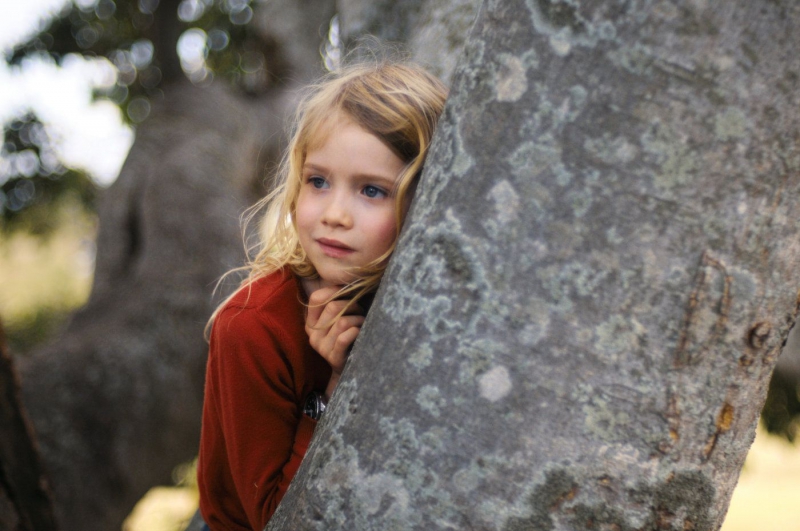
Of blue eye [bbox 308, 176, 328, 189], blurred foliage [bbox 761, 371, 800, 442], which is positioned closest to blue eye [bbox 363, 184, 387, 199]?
blue eye [bbox 308, 176, 328, 189]

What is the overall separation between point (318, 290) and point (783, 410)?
177 inches

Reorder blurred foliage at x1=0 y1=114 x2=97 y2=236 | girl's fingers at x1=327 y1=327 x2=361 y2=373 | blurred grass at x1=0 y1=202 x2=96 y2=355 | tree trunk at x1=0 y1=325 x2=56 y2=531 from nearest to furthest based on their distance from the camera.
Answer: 1. girl's fingers at x1=327 y1=327 x2=361 y2=373
2. tree trunk at x1=0 y1=325 x2=56 y2=531
3. blurred foliage at x1=0 y1=114 x2=97 y2=236
4. blurred grass at x1=0 y1=202 x2=96 y2=355

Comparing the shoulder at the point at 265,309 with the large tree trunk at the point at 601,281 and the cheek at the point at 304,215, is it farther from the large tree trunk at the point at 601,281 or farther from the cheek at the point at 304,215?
the large tree trunk at the point at 601,281

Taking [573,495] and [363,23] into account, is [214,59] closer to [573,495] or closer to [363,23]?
[363,23]

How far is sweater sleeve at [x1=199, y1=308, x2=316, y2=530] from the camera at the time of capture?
63.8 inches

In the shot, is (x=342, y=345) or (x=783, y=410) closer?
(x=342, y=345)

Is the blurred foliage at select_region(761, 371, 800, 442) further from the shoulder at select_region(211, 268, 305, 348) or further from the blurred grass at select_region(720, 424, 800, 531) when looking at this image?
the shoulder at select_region(211, 268, 305, 348)

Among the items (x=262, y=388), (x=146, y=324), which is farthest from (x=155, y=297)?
(x=262, y=388)

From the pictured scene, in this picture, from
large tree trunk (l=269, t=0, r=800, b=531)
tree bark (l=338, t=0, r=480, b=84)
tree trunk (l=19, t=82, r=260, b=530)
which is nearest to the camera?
large tree trunk (l=269, t=0, r=800, b=531)

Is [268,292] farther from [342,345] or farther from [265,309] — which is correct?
[342,345]

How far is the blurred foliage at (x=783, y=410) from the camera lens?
16.2 feet

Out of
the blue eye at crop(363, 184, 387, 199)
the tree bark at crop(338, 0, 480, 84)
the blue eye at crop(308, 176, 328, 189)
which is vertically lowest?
the blue eye at crop(308, 176, 328, 189)

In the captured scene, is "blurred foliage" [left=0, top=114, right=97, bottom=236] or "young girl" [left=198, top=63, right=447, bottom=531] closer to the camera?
"young girl" [left=198, top=63, right=447, bottom=531]

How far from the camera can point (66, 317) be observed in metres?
9.50
